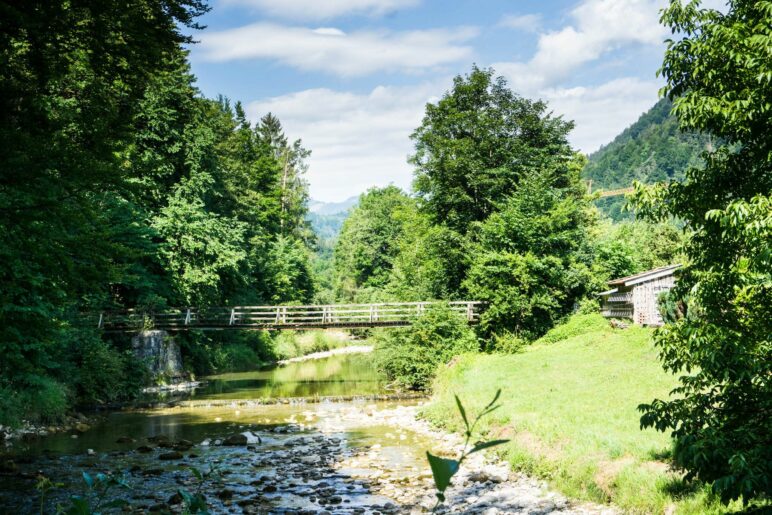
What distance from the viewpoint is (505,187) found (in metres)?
32.6

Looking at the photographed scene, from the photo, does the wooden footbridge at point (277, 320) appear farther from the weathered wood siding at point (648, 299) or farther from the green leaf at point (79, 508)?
the green leaf at point (79, 508)

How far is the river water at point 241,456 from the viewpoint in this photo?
10859mm

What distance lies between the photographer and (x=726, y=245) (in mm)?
6465

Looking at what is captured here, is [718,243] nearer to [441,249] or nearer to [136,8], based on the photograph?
[136,8]

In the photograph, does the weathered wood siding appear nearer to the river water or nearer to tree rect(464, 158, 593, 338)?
tree rect(464, 158, 593, 338)

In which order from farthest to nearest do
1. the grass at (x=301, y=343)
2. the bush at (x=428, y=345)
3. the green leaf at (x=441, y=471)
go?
the grass at (x=301, y=343), the bush at (x=428, y=345), the green leaf at (x=441, y=471)

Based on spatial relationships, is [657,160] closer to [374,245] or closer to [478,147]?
[374,245]

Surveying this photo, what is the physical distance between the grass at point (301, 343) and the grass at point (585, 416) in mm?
22629

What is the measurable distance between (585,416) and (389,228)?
5153cm

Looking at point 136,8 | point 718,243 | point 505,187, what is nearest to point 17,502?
point 136,8

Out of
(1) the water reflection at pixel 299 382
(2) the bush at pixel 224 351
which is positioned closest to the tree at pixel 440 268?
(1) the water reflection at pixel 299 382

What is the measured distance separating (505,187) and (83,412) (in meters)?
23.1

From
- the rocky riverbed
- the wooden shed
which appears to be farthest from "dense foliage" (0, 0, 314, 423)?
the wooden shed

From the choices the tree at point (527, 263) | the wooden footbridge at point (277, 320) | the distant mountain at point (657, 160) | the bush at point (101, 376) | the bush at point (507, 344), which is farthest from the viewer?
the distant mountain at point (657, 160)
